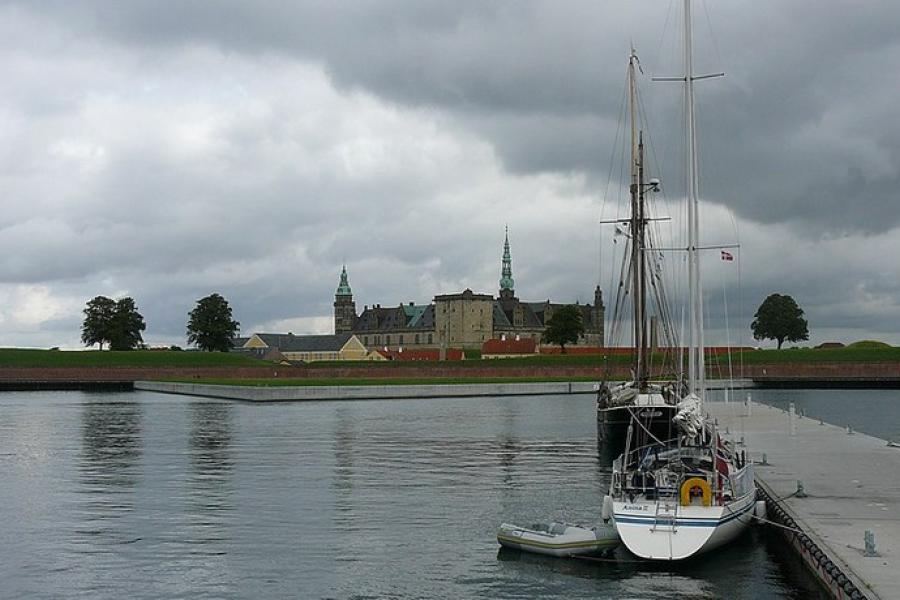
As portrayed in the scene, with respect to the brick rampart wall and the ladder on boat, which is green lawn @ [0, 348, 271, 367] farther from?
the ladder on boat

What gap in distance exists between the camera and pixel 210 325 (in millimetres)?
189500

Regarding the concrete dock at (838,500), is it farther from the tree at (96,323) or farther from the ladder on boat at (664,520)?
the tree at (96,323)

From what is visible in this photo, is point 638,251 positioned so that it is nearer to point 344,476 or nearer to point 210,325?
point 344,476

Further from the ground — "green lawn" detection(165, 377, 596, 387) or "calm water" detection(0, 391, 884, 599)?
"green lawn" detection(165, 377, 596, 387)

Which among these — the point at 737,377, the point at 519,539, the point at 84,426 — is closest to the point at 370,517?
the point at 519,539

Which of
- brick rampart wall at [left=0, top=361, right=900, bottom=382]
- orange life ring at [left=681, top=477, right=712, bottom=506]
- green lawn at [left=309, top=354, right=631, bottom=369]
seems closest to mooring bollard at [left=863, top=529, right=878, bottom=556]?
orange life ring at [left=681, top=477, right=712, bottom=506]

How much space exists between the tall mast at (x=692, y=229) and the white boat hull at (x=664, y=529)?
772 centimetres

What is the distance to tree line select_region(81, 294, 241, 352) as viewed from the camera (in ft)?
619

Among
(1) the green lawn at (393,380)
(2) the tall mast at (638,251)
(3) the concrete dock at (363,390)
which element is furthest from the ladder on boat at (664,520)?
(1) the green lawn at (393,380)

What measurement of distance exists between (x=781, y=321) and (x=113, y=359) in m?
115

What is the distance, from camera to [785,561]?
83.5 feet

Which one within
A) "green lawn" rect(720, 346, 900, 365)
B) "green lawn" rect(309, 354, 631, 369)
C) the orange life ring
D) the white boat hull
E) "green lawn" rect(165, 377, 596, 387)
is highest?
"green lawn" rect(720, 346, 900, 365)

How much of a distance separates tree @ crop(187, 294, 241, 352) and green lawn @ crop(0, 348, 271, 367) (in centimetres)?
2147

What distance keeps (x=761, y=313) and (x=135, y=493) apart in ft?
574
